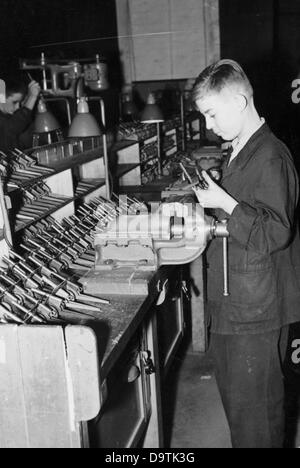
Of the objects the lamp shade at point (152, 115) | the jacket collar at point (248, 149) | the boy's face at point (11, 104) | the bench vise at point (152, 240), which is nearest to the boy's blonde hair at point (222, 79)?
the jacket collar at point (248, 149)

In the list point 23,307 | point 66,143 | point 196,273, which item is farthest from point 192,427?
point 66,143

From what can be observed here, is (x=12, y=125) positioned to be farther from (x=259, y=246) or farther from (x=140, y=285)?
(x=259, y=246)

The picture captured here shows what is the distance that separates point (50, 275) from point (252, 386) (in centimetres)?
96

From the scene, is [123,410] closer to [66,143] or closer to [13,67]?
[66,143]

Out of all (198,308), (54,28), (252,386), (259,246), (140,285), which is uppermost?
(54,28)

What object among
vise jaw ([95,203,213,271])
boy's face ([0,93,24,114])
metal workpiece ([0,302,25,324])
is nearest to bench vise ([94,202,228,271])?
vise jaw ([95,203,213,271])

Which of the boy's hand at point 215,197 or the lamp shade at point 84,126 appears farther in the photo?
the lamp shade at point 84,126

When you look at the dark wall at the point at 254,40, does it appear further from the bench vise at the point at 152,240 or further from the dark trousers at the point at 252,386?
the dark trousers at the point at 252,386

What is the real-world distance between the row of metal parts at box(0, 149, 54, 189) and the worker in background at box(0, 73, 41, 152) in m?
0.45

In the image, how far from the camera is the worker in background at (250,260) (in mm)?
1646

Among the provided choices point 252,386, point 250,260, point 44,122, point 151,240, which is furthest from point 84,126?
point 252,386

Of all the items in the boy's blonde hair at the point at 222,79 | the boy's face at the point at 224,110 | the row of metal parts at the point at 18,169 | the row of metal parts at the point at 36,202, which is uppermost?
the boy's blonde hair at the point at 222,79

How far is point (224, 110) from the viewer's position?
1.73 metres

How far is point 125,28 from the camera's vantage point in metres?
6.53
